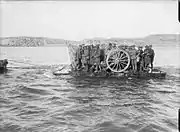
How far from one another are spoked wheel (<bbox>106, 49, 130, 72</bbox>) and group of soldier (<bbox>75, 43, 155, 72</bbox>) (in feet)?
0.56

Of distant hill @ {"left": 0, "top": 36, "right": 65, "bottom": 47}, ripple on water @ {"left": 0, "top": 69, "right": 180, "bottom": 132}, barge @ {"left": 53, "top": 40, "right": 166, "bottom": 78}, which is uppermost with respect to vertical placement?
distant hill @ {"left": 0, "top": 36, "right": 65, "bottom": 47}

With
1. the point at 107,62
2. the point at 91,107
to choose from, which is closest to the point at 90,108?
the point at 91,107

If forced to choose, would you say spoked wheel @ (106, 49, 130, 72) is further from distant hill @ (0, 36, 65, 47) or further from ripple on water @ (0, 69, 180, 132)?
distant hill @ (0, 36, 65, 47)

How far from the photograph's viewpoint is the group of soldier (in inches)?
352

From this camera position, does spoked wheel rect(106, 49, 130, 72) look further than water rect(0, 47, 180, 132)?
Yes

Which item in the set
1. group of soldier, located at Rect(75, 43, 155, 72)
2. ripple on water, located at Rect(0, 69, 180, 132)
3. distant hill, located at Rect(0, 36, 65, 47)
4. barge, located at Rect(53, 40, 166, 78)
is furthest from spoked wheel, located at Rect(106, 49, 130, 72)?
distant hill, located at Rect(0, 36, 65, 47)

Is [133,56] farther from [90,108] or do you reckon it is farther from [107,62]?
[90,108]

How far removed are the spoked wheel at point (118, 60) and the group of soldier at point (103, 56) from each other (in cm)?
17

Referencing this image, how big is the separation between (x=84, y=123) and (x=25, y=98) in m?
2.19

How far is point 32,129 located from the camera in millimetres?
3166

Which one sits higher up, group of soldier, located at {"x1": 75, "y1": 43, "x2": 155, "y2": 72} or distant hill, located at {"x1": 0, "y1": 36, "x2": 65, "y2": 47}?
distant hill, located at {"x1": 0, "y1": 36, "x2": 65, "y2": 47}

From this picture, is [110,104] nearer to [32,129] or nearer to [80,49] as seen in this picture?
[32,129]

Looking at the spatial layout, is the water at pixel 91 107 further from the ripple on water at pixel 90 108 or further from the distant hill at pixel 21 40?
the distant hill at pixel 21 40

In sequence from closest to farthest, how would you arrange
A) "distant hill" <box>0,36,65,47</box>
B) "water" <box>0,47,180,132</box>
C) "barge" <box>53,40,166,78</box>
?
"water" <box>0,47,180,132</box>, "distant hill" <box>0,36,65,47</box>, "barge" <box>53,40,166,78</box>
